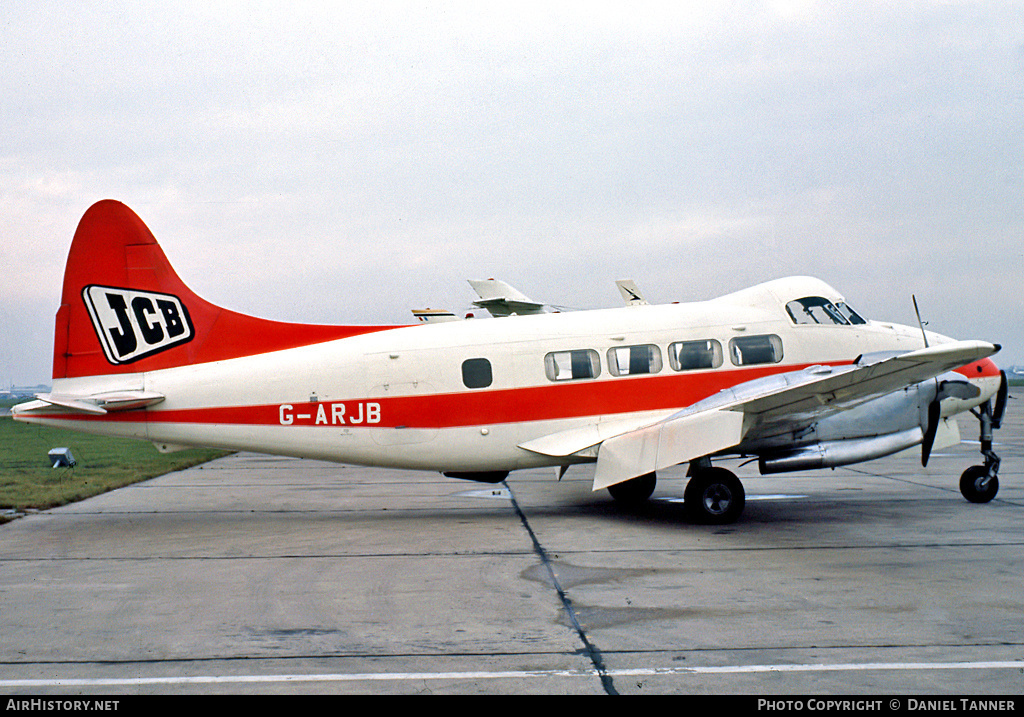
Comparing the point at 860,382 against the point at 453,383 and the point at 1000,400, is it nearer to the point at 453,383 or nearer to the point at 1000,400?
the point at 1000,400

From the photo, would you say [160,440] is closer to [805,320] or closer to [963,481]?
[805,320]

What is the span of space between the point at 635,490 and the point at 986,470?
233 inches

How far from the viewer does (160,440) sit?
13211mm

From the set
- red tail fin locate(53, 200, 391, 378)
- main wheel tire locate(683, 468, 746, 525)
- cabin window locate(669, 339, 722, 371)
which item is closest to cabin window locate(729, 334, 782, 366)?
cabin window locate(669, 339, 722, 371)

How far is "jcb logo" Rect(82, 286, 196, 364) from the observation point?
522 inches

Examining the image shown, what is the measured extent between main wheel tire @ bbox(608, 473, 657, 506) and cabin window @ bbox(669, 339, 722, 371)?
245 cm

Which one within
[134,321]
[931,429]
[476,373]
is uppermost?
[134,321]

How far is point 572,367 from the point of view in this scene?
1372cm

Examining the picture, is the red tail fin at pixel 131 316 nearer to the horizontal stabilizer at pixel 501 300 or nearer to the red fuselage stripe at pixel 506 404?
the red fuselage stripe at pixel 506 404

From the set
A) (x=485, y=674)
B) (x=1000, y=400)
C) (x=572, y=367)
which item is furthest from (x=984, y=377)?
(x=485, y=674)

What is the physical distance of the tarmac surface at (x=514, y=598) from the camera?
616 centimetres

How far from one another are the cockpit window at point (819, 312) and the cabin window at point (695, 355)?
1492 millimetres

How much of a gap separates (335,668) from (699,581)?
4.30 m
